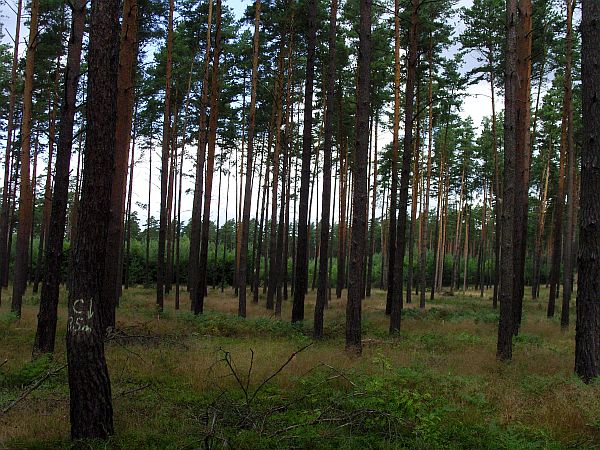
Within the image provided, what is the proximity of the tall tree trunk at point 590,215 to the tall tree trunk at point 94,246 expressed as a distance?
23.4ft

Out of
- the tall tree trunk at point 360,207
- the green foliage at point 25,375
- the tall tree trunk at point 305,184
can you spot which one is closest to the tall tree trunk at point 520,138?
the tall tree trunk at point 360,207

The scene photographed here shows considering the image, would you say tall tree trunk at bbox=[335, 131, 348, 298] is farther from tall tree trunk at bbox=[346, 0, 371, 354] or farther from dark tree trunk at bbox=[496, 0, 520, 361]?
dark tree trunk at bbox=[496, 0, 520, 361]

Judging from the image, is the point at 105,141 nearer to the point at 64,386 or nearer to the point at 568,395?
the point at 64,386

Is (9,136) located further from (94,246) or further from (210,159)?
(94,246)

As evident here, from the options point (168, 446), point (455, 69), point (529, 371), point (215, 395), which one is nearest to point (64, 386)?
point (215, 395)

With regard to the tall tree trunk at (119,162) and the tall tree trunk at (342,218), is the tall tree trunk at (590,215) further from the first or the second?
the tall tree trunk at (342,218)

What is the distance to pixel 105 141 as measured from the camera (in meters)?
4.77

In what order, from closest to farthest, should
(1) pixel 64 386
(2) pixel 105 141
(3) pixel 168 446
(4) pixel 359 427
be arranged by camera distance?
(3) pixel 168 446
(2) pixel 105 141
(4) pixel 359 427
(1) pixel 64 386

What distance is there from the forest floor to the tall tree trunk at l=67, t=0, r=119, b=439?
0.36 metres

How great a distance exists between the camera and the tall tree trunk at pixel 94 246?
14.6 feet

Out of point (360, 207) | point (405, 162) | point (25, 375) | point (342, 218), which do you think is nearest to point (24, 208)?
point (25, 375)

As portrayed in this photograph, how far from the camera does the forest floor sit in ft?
15.8

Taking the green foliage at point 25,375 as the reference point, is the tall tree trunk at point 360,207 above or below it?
above

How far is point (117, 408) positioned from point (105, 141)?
3316mm
